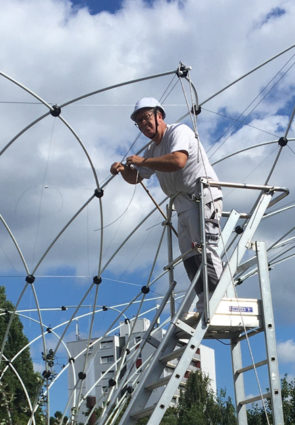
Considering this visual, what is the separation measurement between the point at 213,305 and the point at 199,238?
100 cm

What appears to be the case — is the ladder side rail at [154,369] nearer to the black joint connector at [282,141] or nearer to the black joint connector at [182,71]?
the black joint connector at [182,71]

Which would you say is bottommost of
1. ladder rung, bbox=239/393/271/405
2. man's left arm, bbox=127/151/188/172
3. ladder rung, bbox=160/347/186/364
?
ladder rung, bbox=239/393/271/405

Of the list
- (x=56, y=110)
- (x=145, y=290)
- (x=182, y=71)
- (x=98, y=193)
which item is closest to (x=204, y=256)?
(x=182, y=71)

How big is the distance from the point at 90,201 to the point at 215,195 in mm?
5533

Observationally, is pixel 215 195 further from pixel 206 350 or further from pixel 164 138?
Answer: pixel 206 350

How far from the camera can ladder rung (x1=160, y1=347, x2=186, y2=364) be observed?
8622 mm

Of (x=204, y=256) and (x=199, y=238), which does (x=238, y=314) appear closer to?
(x=204, y=256)

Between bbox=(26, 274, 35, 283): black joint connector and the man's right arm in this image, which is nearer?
the man's right arm

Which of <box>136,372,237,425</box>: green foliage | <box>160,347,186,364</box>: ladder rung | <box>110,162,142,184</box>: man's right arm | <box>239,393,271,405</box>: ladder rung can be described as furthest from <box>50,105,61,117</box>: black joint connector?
<box>136,372,237,425</box>: green foliage

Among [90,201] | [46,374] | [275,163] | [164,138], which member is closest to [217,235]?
[164,138]

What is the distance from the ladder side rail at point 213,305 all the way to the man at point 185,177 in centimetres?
26

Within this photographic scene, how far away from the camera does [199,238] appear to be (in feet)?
30.8

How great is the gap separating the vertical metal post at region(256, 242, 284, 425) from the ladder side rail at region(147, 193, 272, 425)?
0.25 m

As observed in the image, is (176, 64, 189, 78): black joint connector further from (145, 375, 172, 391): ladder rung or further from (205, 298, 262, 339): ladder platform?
(145, 375, 172, 391): ladder rung
